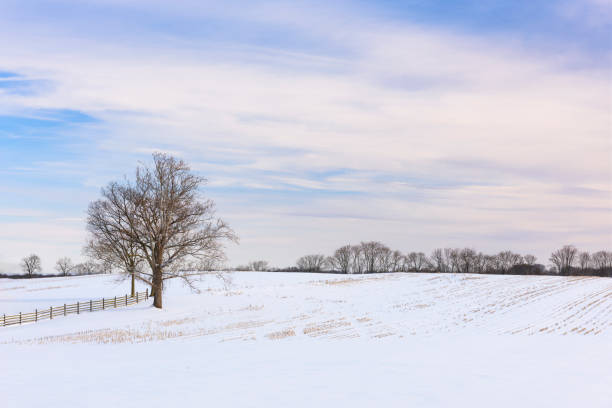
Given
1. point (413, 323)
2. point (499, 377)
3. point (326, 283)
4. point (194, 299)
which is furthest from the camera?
point (326, 283)

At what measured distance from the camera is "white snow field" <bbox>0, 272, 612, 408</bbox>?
13.3 m

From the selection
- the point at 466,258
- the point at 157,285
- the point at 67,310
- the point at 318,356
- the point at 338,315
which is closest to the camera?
the point at 318,356

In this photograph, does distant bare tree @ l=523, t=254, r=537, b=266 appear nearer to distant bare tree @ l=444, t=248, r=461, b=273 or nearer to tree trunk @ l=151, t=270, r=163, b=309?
distant bare tree @ l=444, t=248, r=461, b=273

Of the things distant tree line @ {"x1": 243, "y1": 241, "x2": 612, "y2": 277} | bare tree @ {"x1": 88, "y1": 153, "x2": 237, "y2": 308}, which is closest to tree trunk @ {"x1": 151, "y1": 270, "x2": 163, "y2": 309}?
bare tree @ {"x1": 88, "y1": 153, "x2": 237, "y2": 308}

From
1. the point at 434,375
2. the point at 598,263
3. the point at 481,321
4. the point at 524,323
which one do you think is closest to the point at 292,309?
the point at 481,321

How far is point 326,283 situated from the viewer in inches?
2685

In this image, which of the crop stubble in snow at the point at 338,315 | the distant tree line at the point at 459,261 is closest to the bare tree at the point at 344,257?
the distant tree line at the point at 459,261

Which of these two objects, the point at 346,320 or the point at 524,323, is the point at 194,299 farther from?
the point at 524,323

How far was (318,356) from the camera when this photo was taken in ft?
62.6

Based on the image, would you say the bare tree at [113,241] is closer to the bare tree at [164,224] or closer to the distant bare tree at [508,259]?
the bare tree at [164,224]

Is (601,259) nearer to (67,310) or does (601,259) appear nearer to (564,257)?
(564,257)

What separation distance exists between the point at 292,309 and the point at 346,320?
7973mm

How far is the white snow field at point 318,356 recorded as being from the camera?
43.8 feet

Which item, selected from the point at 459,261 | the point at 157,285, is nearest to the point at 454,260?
the point at 459,261
